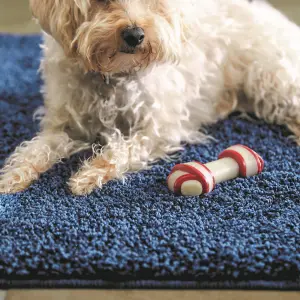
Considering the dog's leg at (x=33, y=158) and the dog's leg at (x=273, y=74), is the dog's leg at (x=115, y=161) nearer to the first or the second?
the dog's leg at (x=33, y=158)

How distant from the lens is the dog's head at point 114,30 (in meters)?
1.65

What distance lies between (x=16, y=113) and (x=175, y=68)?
0.75m

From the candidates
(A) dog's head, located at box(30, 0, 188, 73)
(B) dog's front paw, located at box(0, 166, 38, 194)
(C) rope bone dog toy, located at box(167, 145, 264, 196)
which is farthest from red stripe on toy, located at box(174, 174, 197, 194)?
(B) dog's front paw, located at box(0, 166, 38, 194)

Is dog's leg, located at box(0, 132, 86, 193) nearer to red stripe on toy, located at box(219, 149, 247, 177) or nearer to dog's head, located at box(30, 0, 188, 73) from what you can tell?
dog's head, located at box(30, 0, 188, 73)

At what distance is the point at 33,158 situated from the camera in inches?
75.1

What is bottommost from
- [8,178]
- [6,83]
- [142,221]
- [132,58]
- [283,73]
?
[6,83]

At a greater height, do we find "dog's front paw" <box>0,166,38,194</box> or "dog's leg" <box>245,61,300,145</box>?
"dog's leg" <box>245,61,300,145</box>

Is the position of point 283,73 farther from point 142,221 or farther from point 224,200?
point 142,221

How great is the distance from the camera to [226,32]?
2.19m

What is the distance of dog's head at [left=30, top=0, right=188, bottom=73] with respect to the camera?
165cm

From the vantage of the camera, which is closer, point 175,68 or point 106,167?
point 106,167

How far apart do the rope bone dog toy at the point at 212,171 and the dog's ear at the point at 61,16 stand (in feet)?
1.75

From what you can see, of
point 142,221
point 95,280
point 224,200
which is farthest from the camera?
point 224,200

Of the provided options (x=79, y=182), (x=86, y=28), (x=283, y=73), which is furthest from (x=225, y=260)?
(x=283, y=73)
